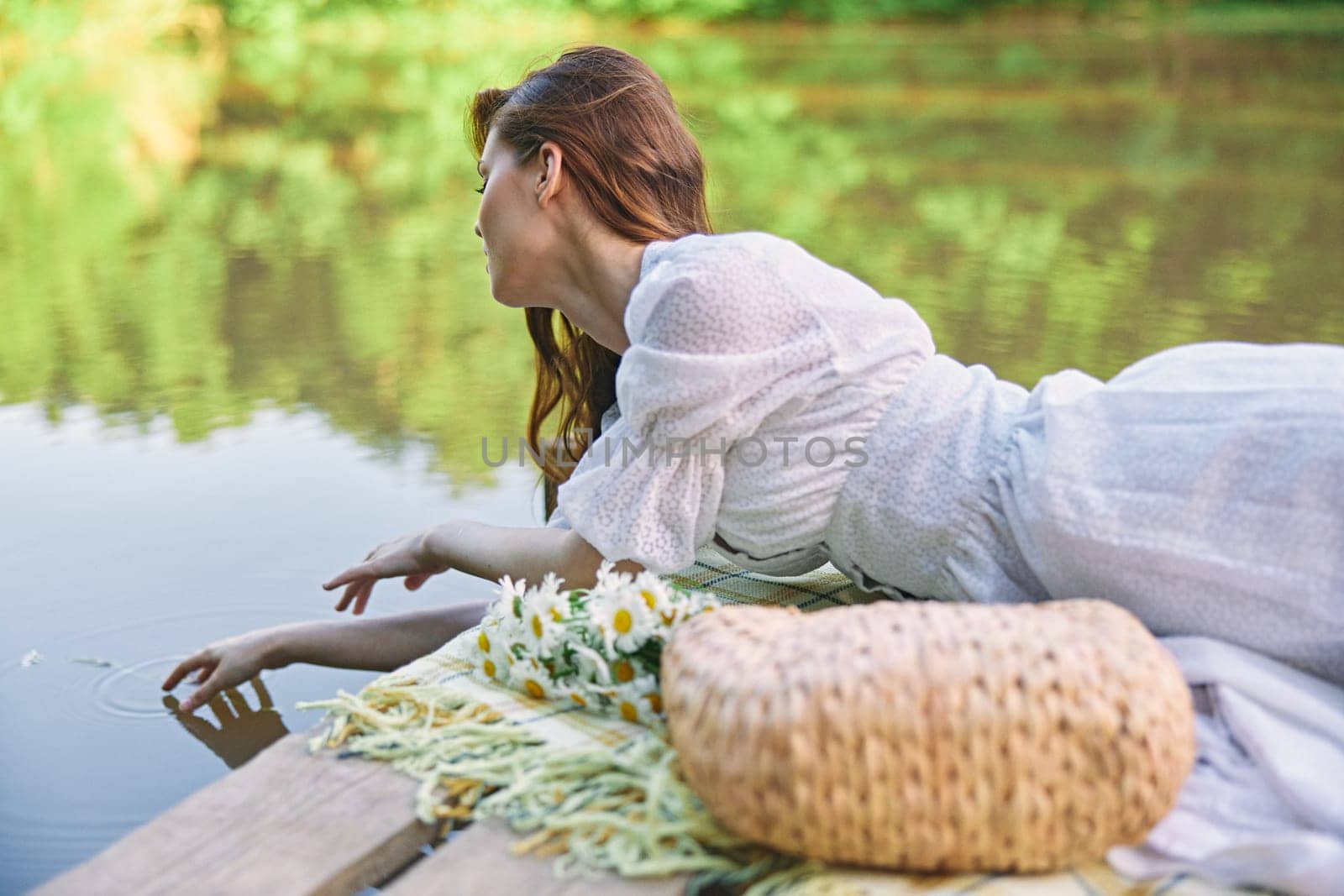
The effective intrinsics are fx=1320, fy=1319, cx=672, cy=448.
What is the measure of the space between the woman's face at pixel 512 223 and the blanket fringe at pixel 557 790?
598 millimetres

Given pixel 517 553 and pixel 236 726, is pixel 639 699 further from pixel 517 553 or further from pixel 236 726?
pixel 236 726

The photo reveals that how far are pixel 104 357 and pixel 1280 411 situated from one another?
3060mm

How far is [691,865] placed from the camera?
3.81 ft

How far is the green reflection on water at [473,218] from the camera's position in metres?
3.51

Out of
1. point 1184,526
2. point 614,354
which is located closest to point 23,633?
point 614,354

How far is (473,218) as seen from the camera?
533 cm

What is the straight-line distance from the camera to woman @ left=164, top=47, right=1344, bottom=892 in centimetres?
139

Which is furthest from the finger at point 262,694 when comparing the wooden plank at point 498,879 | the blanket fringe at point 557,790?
the wooden plank at point 498,879

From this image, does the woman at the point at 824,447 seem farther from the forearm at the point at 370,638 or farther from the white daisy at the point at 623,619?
the white daisy at the point at 623,619

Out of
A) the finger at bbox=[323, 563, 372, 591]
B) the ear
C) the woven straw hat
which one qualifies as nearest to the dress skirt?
the woven straw hat

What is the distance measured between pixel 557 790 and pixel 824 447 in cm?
55

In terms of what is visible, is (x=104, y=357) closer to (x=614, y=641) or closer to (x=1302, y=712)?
(x=614, y=641)

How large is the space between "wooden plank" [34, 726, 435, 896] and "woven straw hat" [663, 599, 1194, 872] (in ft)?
1.07

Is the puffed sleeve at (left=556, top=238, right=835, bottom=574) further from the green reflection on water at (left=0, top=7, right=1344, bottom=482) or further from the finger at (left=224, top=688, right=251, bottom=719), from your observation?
the green reflection on water at (left=0, top=7, right=1344, bottom=482)
